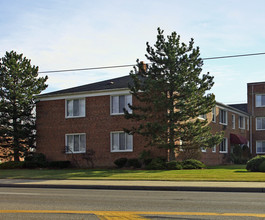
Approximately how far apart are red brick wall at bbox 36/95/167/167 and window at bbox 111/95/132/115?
16.2 inches

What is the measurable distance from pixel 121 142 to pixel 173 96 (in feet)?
22.8

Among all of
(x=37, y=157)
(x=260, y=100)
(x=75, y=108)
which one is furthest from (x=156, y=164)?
(x=260, y=100)

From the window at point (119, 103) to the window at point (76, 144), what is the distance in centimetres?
359

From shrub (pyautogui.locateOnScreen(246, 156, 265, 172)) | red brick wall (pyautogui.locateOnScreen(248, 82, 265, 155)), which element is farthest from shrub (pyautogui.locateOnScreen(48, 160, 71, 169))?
red brick wall (pyautogui.locateOnScreen(248, 82, 265, 155))

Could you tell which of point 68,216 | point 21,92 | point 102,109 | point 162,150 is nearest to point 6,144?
point 21,92

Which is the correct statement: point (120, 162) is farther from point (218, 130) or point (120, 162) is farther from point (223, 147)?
point (223, 147)

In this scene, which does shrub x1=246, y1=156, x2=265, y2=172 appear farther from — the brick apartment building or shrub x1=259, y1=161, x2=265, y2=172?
the brick apartment building

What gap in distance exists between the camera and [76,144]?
1452 inches

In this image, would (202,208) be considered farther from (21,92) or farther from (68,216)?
(21,92)

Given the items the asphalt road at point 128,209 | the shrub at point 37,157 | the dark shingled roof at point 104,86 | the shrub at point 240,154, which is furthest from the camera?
the shrub at point 240,154

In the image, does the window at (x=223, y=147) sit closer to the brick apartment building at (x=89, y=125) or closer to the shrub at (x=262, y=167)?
the brick apartment building at (x=89, y=125)

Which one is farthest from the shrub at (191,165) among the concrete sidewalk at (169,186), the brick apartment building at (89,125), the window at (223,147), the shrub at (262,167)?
the window at (223,147)

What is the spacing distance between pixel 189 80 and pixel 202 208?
19991 millimetres

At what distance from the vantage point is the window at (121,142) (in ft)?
114
